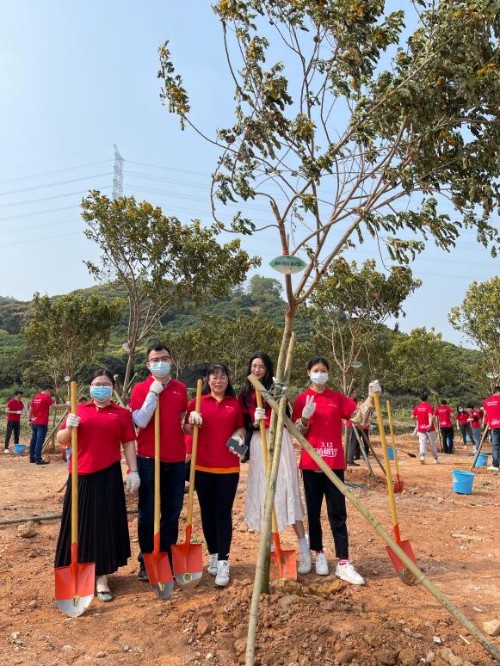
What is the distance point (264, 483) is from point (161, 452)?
0.86 meters

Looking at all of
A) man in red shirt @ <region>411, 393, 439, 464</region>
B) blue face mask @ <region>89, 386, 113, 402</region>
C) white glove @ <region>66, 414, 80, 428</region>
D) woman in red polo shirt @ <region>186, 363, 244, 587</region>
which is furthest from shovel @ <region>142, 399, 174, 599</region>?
man in red shirt @ <region>411, 393, 439, 464</region>

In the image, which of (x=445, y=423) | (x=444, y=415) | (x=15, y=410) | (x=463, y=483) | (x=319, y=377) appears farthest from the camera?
(x=445, y=423)

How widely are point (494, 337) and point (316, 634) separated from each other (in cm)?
2041

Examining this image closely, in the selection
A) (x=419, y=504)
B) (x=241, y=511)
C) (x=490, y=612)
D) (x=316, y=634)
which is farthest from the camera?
(x=419, y=504)

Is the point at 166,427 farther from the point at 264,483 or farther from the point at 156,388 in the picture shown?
the point at 264,483

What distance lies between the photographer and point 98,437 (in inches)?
160

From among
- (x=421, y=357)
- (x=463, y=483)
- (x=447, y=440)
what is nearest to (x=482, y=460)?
(x=447, y=440)

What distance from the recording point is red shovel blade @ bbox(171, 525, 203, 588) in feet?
13.7

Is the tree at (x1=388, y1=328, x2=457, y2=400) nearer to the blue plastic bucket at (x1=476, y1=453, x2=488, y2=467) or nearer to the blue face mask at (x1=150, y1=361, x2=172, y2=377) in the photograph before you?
the blue plastic bucket at (x1=476, y1=453, x2=488, y2=467)

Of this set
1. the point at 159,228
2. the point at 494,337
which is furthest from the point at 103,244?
the point at 494,337


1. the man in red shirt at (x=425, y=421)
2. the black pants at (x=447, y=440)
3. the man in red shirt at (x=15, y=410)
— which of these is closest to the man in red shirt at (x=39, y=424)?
the man in red shirt at (x=15, y=410)

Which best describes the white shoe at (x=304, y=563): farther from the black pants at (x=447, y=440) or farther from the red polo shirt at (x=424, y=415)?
the black pants at (x=447, y=440)

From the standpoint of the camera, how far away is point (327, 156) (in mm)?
4449

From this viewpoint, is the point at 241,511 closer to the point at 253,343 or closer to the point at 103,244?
the point at 103,244
